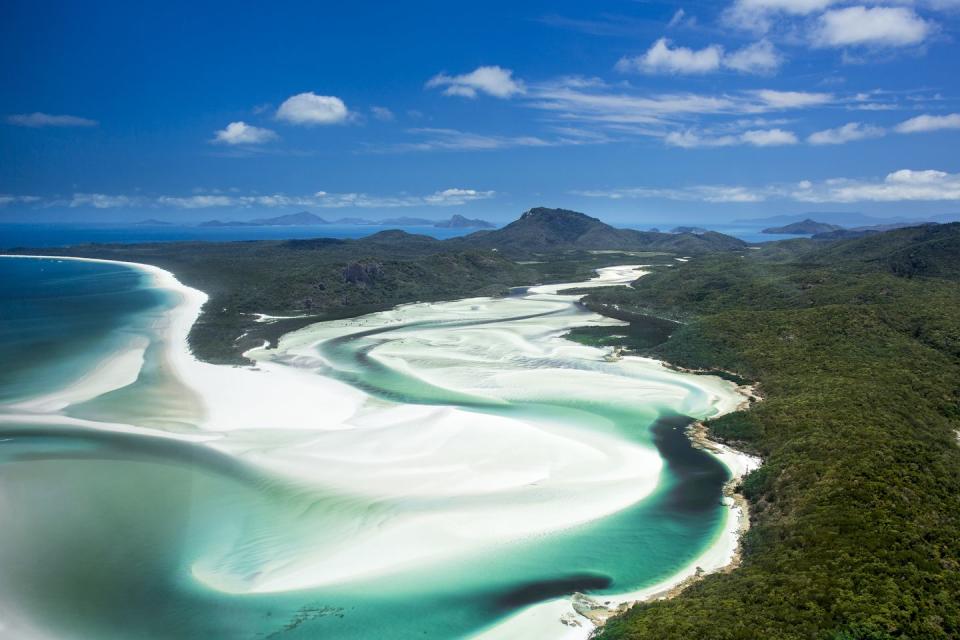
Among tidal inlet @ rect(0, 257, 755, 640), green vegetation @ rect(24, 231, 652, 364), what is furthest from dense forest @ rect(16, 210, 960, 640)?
tidal inlet @ rect(0, 257, 755, 640)

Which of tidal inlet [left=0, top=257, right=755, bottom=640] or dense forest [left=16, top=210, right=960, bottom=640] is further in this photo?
tidal inlet [left=0, top=257, right=755, bottom=640]

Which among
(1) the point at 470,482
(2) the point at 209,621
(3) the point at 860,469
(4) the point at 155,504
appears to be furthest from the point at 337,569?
(3) the point at 860,469

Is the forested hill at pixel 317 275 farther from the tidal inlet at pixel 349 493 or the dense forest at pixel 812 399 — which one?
the tidal inlet at pixel 349 493

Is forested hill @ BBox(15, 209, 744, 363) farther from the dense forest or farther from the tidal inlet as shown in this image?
the tidal inlet

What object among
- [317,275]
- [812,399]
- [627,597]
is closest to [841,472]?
[627,597]

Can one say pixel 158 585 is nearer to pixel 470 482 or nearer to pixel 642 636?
pixel 470 482

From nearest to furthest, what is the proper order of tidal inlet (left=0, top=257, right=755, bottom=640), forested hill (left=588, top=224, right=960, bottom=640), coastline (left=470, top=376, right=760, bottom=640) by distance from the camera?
forested hill (left=588, top=224, right=960, bottom=640), coastline (left=470, top=376, right=760, bottom=640), tidal inlet (left=0, top=257, right=755, bottom=640)
